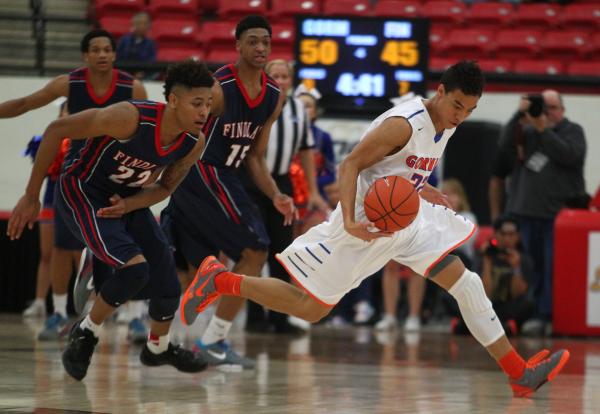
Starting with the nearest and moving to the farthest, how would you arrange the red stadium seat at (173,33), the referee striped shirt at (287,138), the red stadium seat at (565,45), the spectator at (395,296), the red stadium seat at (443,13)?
1. the referee striped shirt at (287,138)
2. the spectator at (395,296)
3. the red stadium seat at (565,45)
4. the red stadium seat at (173,33)
5. the red stadium seat at (443,13)

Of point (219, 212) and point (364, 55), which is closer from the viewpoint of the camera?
point (219, 212)

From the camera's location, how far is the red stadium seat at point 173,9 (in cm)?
1650

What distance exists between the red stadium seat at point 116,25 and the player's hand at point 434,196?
9771 mm

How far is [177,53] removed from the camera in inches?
617

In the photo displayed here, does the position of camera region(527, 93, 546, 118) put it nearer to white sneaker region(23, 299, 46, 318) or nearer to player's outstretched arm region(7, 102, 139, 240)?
white sneaker region(23, 299, 46, 318)

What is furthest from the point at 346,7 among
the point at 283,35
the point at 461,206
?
the point at 461,206

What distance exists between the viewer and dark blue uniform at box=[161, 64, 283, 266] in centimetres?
716

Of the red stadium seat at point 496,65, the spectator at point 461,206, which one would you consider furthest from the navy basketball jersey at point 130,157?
the red stadium seat at point 496,65

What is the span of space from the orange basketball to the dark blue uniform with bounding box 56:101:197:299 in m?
1.08

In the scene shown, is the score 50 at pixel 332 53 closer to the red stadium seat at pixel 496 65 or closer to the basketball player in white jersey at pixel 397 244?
the red stadium seat at pixel 496 65

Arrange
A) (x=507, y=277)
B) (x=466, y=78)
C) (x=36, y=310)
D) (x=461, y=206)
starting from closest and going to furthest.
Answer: (x=466, y=78), (x=507, y=277), (x=36, y=310), (x=461, y=206)

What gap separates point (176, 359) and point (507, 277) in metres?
4.36

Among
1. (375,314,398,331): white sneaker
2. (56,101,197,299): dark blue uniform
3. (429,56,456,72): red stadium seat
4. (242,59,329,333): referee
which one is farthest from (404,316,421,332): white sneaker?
(429,56,456,72): red stadium seat

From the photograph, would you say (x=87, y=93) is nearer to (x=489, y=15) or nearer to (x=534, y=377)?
(x=534, y=377)
